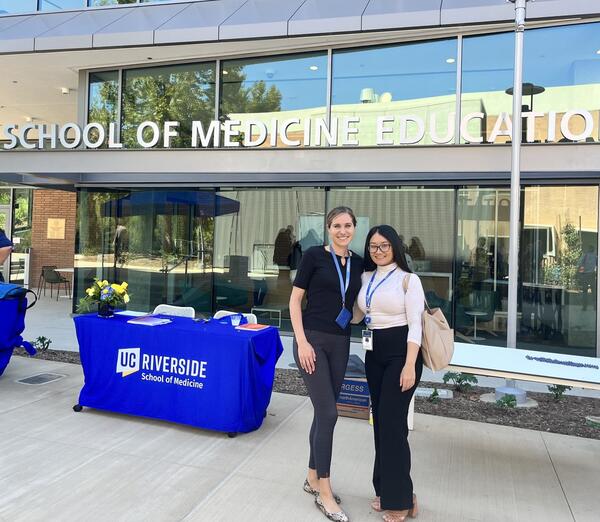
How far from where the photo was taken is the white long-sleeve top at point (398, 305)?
3.06 meters

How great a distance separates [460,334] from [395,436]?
20.2ft

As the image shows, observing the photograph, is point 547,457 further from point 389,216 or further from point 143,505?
point 389,216

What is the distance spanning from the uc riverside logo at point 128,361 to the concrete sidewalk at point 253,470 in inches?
18.3

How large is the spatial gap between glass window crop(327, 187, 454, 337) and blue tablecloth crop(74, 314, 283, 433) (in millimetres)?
4799

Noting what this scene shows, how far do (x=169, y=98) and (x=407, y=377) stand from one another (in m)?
8.95

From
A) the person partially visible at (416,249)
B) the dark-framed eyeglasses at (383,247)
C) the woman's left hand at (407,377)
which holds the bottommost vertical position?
the woman's left hand at (407,377)

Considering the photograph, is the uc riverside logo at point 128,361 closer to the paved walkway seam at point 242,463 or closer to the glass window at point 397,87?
the paved walkway seam at point 242,463

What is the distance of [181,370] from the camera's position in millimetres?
4594

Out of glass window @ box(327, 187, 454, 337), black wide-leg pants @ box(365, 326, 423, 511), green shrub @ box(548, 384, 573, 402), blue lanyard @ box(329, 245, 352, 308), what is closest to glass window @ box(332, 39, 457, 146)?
glass window @ box(327, 187, 454, 337)

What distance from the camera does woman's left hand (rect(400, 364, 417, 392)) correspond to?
302cm

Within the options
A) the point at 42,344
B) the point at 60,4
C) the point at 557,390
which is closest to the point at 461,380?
the point at 557,390

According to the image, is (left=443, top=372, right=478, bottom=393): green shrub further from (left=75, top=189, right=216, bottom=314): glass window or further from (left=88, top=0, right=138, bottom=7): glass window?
(left=88, top=0, right=138, bottom=7): glass window

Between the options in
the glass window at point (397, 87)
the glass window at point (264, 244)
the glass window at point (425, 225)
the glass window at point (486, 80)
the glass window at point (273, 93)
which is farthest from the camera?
the glass window at point (264, 244)

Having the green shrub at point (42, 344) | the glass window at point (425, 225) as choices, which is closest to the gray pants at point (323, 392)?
the green shrub at point (42, 344)
